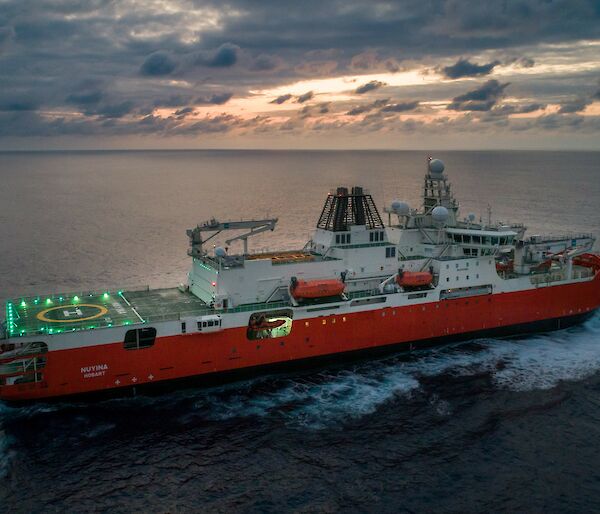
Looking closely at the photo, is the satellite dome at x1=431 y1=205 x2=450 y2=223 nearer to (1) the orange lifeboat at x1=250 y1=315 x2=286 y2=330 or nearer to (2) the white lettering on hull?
(1) the orange lifeboat at x1=250 y1=315 x2=286 y2=330

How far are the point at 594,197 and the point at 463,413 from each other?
92955 mm

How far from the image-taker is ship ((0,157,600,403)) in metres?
25.7

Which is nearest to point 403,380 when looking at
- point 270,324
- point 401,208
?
point 270,324

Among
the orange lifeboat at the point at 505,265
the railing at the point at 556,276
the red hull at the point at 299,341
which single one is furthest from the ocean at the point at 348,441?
the orange lifeboat at the point at 505,265

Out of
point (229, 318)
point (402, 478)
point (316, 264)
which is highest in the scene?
point (316, 264)

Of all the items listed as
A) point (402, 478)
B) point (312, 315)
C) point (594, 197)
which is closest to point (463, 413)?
point (402, 478)

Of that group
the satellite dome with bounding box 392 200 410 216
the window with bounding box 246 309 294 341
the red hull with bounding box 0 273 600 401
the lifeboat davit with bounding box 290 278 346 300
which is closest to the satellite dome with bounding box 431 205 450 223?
the satellite dome with bounding box 392 200 410 216

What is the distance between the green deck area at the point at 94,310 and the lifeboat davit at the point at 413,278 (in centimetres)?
1161

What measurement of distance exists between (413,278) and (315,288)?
6.52 m

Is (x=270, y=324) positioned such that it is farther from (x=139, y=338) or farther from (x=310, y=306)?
(x=139, y=338)

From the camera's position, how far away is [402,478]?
2080cm

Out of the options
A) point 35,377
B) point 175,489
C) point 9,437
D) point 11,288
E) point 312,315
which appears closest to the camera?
point 175,489

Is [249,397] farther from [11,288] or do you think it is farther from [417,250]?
[11,288]

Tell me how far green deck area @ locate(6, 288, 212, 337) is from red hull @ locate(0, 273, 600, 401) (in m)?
1.44
